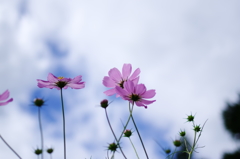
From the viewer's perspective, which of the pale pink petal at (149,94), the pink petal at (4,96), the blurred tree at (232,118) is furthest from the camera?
the blurred tree at (232,118)

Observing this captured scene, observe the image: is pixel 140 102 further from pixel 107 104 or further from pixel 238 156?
pixel 238 156

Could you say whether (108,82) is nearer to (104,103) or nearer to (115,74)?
(115,74)

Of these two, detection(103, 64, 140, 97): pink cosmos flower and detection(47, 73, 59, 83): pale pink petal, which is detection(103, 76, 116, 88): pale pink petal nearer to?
detection(103, 64, 140, 97): pink cosmos flower

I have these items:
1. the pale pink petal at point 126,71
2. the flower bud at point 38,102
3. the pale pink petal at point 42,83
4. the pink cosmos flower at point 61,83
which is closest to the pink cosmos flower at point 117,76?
the pale pink petal at point 126,71

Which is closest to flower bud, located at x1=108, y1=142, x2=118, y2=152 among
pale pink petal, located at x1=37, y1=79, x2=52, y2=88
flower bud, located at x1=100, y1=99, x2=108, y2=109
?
flower bud, located at x1=100, y1=99, x2=108, y2=109

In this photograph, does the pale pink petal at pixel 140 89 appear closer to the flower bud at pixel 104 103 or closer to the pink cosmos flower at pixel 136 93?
the pink cosmos flower at pixel 136 93

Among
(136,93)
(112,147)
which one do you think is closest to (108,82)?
(136,93)
